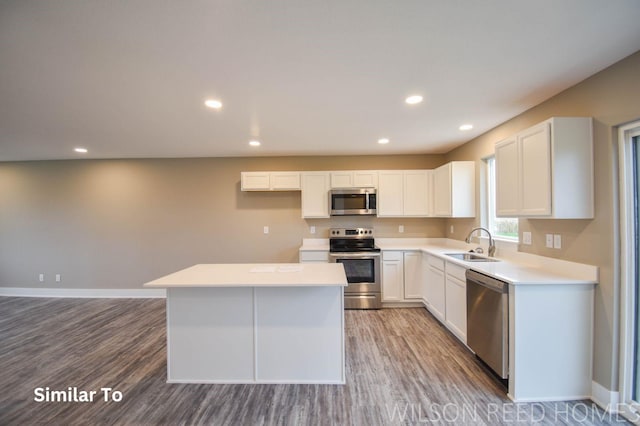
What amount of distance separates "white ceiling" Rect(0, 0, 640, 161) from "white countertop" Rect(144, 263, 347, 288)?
1.60 metres

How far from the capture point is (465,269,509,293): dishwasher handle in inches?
82.0

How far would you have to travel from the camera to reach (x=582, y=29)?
4.88 ft

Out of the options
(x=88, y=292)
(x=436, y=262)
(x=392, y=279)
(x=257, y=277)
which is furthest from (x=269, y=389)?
(x=88, y=292)

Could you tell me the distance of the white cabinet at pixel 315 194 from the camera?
4.30 m

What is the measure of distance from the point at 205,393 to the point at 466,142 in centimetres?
438

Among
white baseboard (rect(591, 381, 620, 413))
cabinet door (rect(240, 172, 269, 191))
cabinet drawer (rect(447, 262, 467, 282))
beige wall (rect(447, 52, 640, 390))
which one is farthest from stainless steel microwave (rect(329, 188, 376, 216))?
white baseboard (rect(591, 381, 620, 413))

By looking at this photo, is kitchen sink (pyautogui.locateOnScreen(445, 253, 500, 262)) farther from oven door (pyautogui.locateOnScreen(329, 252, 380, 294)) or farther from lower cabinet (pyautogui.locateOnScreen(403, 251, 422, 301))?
oven door (pyautogui.locateOnScreen(329, 252, 380, 294))

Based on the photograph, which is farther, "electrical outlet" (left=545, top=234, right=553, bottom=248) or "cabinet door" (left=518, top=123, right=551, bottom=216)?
"electrical outlet" (left=545, top=234, right=553, bottom=248)

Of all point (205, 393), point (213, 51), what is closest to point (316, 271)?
point (205, 393)

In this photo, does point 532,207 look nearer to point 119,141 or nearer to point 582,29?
point 582,29

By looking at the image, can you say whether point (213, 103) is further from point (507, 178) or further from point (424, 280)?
point (424, 280)

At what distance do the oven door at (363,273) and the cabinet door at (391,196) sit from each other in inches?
31.0

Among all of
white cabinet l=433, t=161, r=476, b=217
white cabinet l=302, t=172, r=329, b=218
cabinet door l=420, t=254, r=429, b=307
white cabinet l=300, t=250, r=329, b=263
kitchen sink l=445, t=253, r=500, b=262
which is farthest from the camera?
white cabinet l=302, t=172, r=329, b=218

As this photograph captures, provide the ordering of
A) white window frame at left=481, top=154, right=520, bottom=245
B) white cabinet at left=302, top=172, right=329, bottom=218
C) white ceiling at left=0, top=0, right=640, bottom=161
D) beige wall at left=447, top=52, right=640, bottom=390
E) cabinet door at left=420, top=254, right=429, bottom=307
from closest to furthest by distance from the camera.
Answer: white ceiling at left=0, top=0, right=640, bottom=161 < beige wall at left=447, top=52, right=640, bottom=390 < white window frame at left=481, top=154, right=520, bottom=245 < cabinet door at left=420, top=254, right=429, bottom=307 < white cabinet at left=302, top=172, right=329, bottom=218
